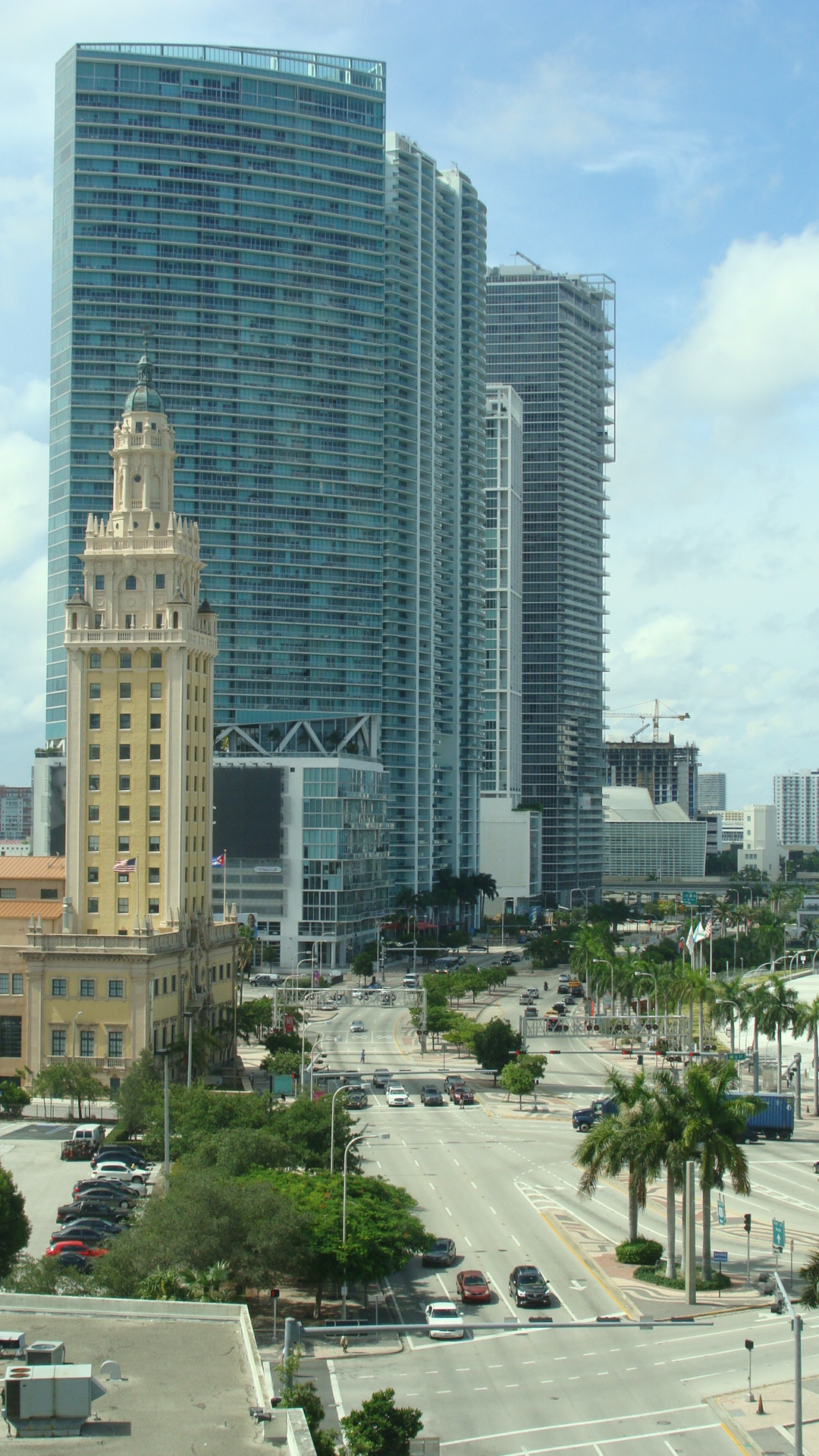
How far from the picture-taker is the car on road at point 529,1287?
211 feet

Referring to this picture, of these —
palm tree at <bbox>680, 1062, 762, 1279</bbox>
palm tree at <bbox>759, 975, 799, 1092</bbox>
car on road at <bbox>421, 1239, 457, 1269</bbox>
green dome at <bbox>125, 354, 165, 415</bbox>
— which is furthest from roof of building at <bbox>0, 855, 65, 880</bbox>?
palm tree at <bbox>680, 1062, 762, 1279</bbox>

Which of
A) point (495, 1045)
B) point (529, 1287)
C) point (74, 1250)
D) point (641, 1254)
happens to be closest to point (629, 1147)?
point (641, 1254)

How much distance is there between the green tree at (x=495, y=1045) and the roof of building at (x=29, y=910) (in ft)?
117

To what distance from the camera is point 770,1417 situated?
2101 inches

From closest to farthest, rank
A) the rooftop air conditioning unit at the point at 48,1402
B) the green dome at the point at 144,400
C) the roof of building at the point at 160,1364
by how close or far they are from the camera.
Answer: the rooftop air conditioning unit at the point at 48,1402
the roof of building at the point at 160,1364
the green dome at the point at 144,400

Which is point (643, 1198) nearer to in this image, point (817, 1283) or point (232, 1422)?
point (817, 1283)

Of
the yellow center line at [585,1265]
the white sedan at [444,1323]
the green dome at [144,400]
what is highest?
the green dome at [144,400]

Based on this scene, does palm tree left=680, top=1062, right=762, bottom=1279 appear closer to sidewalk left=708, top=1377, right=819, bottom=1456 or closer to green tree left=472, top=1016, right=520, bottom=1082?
sidewalk left=708, top=1377, right=819, bottom=1456

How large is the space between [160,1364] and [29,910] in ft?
259

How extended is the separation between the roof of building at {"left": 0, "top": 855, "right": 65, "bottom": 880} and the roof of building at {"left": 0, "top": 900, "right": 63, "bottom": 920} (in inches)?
138

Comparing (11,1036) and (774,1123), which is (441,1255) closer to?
(774,1123)

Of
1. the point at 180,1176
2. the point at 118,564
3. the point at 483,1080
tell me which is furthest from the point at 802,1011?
the point at 180,1176

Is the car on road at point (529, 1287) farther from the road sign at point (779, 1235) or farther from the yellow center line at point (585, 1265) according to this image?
the road sign at point (779, 1235)

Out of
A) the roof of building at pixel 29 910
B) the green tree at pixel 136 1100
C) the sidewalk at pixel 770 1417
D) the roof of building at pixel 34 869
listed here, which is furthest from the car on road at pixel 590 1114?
the sidewalk at pixel 770 1417
